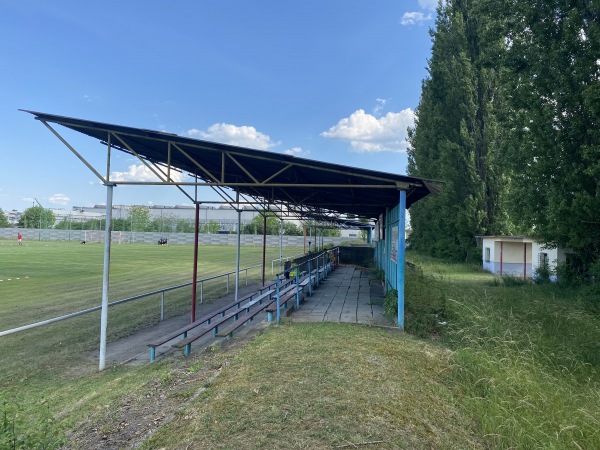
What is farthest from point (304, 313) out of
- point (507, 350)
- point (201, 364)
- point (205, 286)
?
point (205, 286)

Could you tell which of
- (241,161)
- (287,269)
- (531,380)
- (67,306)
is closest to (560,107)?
(287,269)

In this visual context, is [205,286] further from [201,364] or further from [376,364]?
[376,364]

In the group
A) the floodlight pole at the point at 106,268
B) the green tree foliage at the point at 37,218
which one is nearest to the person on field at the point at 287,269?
the floodlight pole at the point at 106,268

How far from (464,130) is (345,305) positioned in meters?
20.7

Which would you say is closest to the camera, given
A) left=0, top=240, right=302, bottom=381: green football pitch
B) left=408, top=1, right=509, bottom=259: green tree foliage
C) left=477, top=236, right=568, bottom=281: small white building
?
left=0, top=240, right=302, bottom=381: green football pitch

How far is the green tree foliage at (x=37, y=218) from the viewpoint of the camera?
3573 inches

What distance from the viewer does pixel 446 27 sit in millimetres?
27203

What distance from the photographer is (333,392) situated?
367 cm

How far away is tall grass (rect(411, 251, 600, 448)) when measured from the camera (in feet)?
10.8

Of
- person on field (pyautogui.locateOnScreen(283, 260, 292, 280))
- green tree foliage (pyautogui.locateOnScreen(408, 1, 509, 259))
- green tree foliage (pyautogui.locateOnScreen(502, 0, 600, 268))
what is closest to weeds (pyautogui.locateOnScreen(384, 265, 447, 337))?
person on field (pyautogui.locateOnScreen(283, 260, 292, 280))

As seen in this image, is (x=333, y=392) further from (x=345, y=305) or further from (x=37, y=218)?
(x=37, y=218)

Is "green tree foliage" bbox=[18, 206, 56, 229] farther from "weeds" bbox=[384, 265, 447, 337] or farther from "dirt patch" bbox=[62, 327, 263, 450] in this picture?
"dirt patch" bbox=[62, 327, 263, 450]

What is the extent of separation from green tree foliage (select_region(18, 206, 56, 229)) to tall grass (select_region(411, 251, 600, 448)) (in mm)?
101887

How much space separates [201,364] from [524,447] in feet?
12.3
